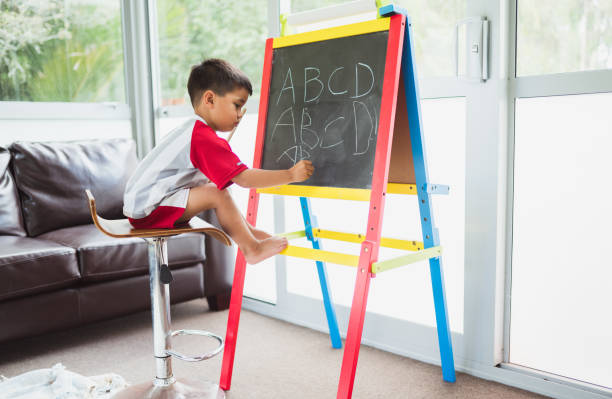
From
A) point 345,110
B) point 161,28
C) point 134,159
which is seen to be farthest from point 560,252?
point 161,28

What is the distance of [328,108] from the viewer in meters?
1.94

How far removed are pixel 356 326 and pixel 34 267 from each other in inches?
57.5

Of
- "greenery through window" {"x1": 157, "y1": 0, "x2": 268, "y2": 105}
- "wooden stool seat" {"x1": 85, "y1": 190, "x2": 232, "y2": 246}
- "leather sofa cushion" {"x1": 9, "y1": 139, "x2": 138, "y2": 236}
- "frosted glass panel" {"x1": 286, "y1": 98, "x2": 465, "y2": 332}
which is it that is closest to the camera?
"wooden stool seat" {"x1": 85, "y1": 190, "x2": 232, "y2": 246}

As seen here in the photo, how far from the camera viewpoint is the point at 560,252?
195 centimetres

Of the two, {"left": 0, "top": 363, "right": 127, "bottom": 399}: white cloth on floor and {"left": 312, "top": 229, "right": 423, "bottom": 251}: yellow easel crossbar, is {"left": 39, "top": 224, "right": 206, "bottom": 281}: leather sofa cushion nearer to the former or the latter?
{"left": 0, "top": 363, "right": 127, "bottom": 399}: white cloth on floor

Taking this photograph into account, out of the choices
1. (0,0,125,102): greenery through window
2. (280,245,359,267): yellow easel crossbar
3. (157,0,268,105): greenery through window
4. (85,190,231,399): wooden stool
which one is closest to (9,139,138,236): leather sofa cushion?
(0,0,125,102): greenery through window

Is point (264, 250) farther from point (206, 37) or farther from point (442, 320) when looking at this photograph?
point (206, 37)

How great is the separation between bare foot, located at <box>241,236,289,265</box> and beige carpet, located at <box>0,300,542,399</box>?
0.53 meters

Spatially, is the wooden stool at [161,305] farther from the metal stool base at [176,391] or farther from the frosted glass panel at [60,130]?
the frosted glass panel at [60,130]

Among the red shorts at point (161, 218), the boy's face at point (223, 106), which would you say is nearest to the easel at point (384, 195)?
the boy's face at point (223, 106)

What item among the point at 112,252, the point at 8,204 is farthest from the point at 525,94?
the point at 8,204

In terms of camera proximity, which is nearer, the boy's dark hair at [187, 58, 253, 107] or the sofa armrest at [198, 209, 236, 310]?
the boy's dark hair at [187, 58, 253, 107]

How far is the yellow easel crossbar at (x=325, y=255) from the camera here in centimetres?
174

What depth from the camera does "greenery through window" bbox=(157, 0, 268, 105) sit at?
117 inches
